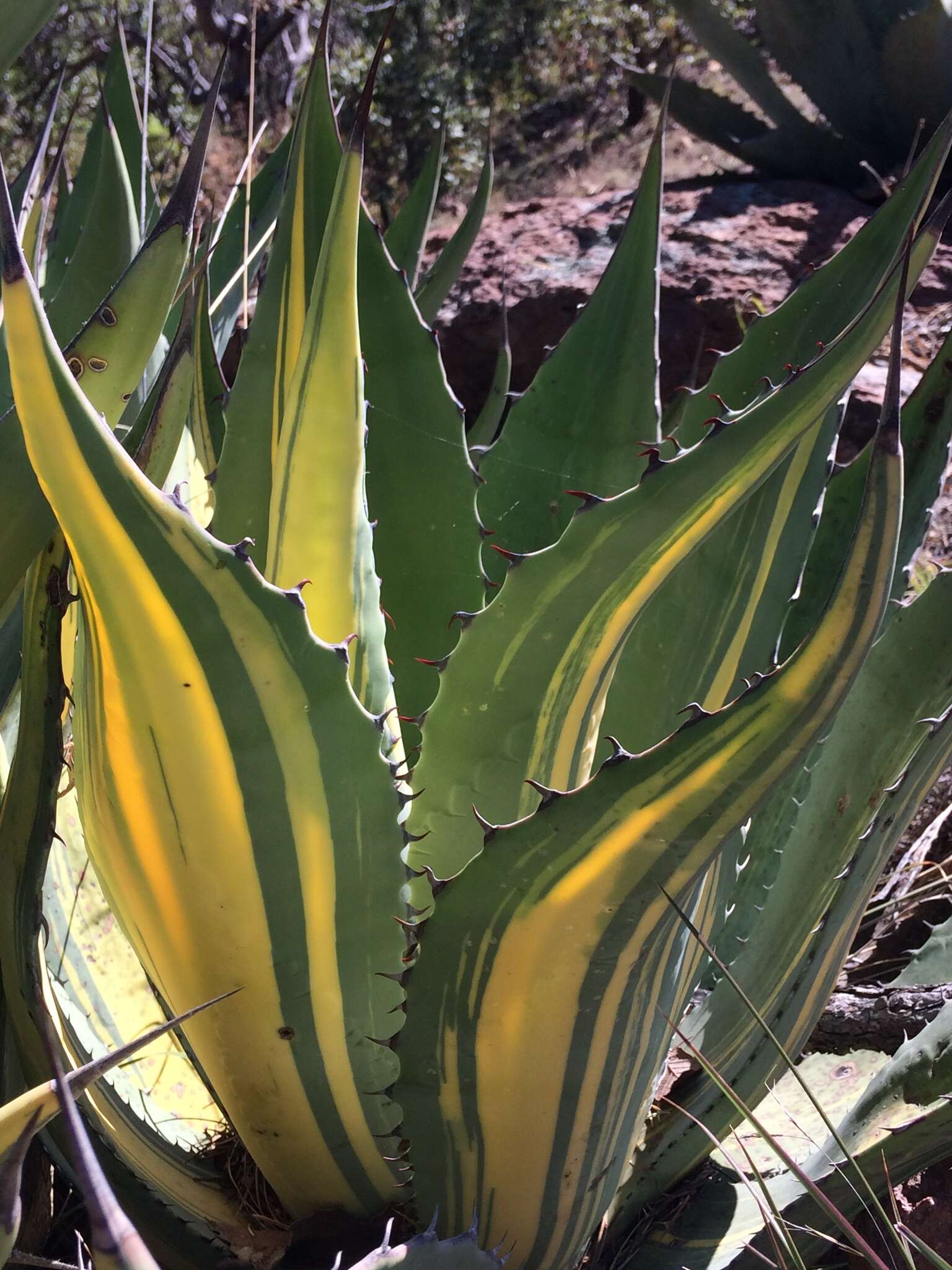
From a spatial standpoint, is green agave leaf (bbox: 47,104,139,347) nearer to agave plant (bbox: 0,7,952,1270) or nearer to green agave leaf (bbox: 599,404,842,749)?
agave plant (bbox: 0,7,952,1270)

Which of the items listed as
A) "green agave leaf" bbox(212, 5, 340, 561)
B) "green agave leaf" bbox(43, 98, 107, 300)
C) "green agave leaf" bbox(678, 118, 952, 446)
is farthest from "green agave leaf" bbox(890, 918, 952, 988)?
"green agave leaf" bbox(43, 98, 107, 300)

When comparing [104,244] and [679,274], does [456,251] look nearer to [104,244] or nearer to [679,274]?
[104,244]

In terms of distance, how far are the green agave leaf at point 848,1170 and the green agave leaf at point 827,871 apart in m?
0.04

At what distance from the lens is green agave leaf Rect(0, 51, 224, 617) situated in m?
0.51

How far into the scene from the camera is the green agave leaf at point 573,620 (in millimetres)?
442

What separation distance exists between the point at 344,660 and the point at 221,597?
0.06 metres

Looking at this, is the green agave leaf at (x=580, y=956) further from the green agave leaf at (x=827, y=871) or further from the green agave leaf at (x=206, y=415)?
the green agave leaf at (x=206, y=415)

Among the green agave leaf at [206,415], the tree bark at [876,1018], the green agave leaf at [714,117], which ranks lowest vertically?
the tree bark at [876,1018]

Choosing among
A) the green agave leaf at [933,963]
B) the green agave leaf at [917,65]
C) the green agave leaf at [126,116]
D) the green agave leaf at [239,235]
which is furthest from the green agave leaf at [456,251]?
the green agave leaf at [917,65]

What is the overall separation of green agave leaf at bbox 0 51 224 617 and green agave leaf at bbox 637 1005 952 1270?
22.9 inches

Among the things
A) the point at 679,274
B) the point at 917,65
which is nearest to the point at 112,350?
the point at 679,274

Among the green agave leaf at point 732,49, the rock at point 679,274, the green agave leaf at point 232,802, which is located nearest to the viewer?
the green agave leaf at point 232,802

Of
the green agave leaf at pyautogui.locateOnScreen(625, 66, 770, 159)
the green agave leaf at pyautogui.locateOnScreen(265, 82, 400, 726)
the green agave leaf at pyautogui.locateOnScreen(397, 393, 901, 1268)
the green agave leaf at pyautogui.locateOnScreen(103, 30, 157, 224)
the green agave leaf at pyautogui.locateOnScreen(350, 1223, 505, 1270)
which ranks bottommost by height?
the green agave leaf at pyautogui.locateOnScreen(350, 1223, 505, 1270)

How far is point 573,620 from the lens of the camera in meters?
0.50
